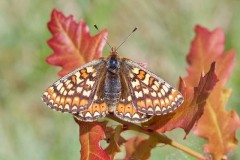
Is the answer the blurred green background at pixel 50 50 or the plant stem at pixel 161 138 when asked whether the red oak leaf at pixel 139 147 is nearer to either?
the plant stem at pixel 161 138

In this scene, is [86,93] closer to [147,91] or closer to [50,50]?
[147,91]

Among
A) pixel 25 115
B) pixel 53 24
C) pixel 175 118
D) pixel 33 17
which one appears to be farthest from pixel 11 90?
pixel 175 118

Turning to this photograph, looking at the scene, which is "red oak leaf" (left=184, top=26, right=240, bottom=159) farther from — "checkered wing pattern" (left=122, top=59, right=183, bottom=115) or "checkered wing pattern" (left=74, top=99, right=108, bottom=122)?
"checkered wing pattern" (left=74, top=99, right=108, bottom=122)

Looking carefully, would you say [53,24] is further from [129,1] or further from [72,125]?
[129,1]

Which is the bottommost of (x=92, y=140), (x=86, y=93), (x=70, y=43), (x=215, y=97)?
(x=215, y=97)

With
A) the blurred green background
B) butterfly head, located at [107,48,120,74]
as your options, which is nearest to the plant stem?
butterfly head, located at [107,48,120,74]

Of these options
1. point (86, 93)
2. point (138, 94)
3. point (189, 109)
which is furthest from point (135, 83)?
point (189, 109)

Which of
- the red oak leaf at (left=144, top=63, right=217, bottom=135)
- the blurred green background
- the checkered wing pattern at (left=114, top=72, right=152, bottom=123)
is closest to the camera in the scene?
the red oak leaf at (left=144, top=63, right=217, bottom=135)
